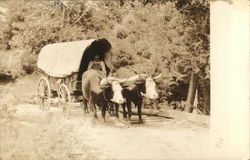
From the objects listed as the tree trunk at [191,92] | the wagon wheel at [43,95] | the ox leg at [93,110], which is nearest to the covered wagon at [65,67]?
the wagon wheel at [43,95]

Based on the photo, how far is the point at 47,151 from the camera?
3400mm

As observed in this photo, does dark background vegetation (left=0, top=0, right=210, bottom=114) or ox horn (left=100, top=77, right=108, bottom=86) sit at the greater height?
dark background vegetation (left=0, top=0, right=210, bottom=114)

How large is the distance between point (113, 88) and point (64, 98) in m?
0.38

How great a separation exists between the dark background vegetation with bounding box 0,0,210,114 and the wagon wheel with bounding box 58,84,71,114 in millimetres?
361

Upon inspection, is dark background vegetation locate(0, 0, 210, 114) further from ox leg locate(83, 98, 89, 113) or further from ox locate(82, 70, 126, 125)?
ox leg locate(83, 98, 89, 113)

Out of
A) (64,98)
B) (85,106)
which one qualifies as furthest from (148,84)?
(64,98)

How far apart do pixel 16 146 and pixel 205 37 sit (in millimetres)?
1525

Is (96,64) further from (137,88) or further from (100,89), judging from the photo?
(137,88)

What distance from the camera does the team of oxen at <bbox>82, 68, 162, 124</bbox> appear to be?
4.07m

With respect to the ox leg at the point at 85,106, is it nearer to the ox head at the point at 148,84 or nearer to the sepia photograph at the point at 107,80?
the sepia photograph at the point at 107,80

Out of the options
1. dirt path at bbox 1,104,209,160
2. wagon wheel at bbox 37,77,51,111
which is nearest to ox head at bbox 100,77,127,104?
dirt path at bbox 1,104,209,160

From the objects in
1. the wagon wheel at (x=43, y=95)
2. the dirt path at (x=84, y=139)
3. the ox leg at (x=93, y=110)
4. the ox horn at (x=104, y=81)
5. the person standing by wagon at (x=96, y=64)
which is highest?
the person standing by wagon at (x=96, y=64)

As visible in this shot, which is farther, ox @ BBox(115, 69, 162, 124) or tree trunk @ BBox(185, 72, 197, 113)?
ox @ BBox(115, 69, 162, 124)

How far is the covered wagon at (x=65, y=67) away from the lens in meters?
3.84
